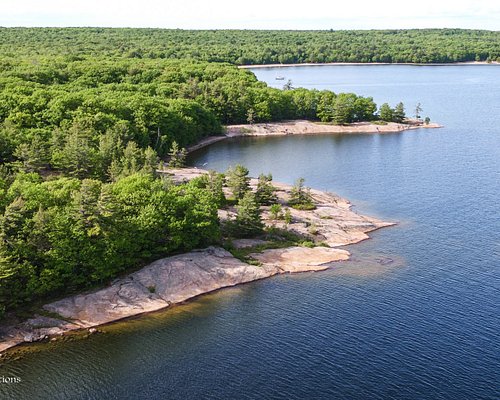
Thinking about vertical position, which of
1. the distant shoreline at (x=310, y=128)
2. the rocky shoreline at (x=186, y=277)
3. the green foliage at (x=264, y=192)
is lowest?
the rocky shoreline at (x=186, y=277)

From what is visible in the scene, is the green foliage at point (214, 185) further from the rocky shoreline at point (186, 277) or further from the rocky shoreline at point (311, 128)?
the rocky shoreline at point (311, 128)

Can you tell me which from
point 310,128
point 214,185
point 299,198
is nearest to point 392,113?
point 310,128

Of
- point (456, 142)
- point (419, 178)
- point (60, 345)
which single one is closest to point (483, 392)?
point (60, 345)

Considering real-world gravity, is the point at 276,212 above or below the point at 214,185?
below

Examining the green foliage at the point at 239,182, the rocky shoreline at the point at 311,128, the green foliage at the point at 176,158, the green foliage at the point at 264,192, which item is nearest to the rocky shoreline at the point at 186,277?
the green foliage at the point at 264,192

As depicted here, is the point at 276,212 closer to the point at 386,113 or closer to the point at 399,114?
the point at 386,113

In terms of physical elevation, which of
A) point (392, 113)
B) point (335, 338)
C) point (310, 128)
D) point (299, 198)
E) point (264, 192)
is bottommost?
point (335, 338)
